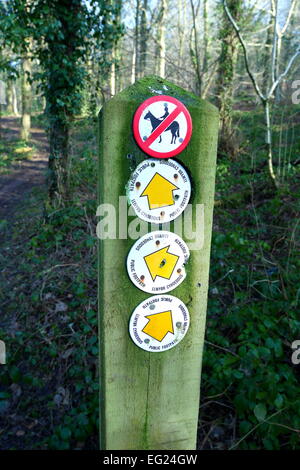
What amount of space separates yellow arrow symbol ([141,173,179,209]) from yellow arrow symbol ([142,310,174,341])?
1.43 feet

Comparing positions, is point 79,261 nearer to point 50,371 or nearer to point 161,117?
point 50,371

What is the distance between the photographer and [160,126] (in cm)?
114

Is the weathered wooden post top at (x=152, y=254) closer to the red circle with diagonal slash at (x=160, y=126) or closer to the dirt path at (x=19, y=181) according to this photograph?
the red circle with diagonal slash at (x=160, y=126)

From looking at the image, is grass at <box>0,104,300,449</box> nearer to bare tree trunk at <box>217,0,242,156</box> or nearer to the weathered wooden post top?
the weathered wooden post top

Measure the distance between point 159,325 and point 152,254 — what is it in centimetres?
30

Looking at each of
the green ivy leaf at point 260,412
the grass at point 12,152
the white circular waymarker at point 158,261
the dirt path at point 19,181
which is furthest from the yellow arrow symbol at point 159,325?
the grass at point 12,152

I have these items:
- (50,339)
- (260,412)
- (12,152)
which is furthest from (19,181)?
(260,412)

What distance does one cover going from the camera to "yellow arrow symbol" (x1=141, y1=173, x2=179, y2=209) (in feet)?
3.87

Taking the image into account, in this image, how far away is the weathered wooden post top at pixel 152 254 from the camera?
3.76 ft

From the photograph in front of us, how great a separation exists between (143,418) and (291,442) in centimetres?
119

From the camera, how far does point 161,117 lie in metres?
1.14

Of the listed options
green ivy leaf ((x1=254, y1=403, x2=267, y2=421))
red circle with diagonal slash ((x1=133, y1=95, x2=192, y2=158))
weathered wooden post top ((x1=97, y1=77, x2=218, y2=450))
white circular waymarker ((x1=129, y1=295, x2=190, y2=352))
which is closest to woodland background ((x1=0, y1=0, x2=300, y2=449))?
green ivy leaf ((x1=254, y1=403, x2=267, y2=421))
